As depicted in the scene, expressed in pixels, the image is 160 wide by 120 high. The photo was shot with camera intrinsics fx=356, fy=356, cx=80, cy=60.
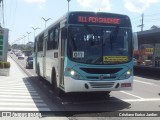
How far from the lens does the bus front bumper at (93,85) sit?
12156mm

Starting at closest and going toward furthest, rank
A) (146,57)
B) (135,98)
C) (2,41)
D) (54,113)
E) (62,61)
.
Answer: (54,113) < (62,61) < (135,98) < (2,41) < (146,57)

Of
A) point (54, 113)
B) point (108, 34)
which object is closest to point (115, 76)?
point (108, 34)

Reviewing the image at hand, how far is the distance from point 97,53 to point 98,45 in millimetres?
301

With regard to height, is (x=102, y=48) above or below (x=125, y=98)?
above

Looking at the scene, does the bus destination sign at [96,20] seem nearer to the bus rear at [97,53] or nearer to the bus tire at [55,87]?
the bus rear at [97,53]

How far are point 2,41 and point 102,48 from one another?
19019 mm

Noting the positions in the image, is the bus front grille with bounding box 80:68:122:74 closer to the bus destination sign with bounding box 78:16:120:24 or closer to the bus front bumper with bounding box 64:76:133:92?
the bus front bumper with bounding box 64:76:133:92

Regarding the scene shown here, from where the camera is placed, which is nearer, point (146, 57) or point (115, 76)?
point (115, 76)

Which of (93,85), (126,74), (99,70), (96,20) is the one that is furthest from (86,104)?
(96,20)

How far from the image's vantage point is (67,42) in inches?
489

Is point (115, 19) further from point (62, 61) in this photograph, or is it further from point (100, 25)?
point (62, 61)

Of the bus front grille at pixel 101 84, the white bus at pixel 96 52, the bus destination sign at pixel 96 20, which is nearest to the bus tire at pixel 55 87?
the white bus at pixel 96 52

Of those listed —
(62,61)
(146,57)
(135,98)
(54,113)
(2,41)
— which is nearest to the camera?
(54,113)

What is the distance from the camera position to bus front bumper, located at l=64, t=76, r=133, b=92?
1216cm
